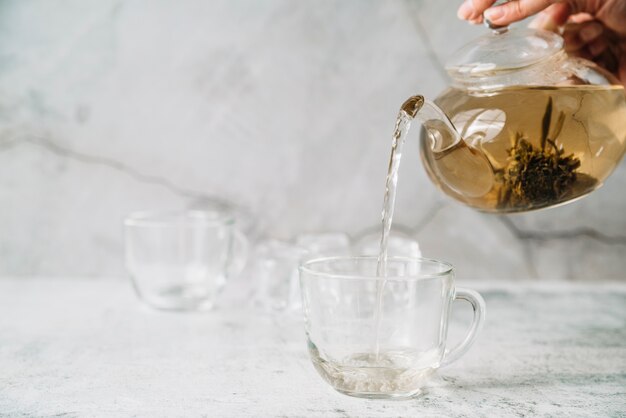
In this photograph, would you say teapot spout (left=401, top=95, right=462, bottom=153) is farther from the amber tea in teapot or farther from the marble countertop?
the marble countertop

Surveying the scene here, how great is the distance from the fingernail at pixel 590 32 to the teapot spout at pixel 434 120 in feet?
1.14

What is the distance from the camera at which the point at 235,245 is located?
3.73 feet

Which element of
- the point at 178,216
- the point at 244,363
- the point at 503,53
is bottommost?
the point at 244,363

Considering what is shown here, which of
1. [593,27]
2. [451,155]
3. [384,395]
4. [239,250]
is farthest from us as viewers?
[239,250]

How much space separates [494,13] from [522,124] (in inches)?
7.0

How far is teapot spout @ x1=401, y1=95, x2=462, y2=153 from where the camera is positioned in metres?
0.76

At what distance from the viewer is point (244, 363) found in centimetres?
79

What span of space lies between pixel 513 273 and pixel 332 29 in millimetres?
508

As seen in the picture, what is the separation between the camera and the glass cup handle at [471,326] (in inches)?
28.0

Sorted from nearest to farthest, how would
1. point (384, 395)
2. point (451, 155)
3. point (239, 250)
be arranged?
point (384, 395), point (451, 155), point (239, 250)

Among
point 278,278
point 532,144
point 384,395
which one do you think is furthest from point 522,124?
point 278,278

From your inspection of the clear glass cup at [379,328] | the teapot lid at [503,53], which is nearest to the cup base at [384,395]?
the clear glass cup at [379,328]

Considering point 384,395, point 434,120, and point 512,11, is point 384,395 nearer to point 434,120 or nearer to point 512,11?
point 434,120

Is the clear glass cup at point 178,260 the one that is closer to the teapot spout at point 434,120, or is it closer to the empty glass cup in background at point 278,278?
the empty glass cup in background at point 278,278
